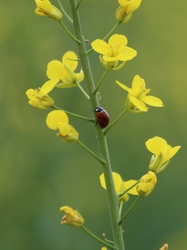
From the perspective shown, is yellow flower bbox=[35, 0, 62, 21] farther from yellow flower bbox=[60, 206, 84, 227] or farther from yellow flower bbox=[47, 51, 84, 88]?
yellow flower bbox=[60, 206, 84, 227]

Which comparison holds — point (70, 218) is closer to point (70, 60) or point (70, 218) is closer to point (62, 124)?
point (62, 124)

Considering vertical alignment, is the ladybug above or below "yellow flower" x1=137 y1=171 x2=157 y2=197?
above

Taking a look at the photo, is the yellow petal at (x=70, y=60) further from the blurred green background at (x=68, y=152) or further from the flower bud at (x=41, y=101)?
the blurred green background at (x=68, y=152)

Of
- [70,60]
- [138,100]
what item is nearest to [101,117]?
[138,100]

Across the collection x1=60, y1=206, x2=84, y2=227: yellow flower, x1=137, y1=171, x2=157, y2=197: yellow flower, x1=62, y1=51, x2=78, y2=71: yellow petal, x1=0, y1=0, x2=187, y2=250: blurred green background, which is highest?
x1=62, y1=51, x2=78, y2=71: yellow petal

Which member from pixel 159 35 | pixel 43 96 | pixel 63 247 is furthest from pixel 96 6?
pixel 43 96

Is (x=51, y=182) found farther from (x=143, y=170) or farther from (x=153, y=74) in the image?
(x=153, y=74)

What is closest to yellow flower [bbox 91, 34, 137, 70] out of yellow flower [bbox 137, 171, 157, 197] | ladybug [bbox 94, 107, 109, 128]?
ladybug [bbox 94, 107, 109, 128]
